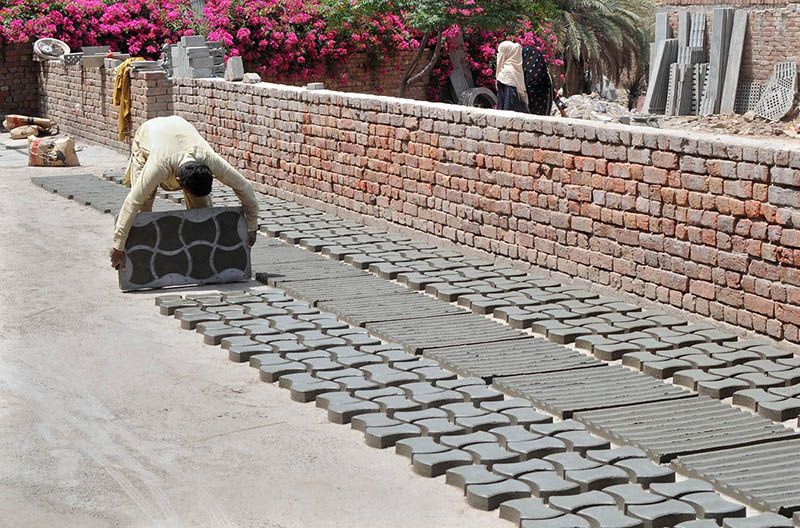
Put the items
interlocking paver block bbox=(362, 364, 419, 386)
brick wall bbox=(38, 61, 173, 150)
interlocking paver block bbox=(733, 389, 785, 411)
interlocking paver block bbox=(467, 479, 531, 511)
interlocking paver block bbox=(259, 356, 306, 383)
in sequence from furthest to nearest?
brick wall bbox=(38, 61, 173, 150)
interlocking paver block bbox=(259, 356, 306, 383)
interlocking paver block bbox=(362, 364, 419, 386)
interlocking paver block bbox=(733, 389, 785, 411)
interlocking paver block bbox=(467, 479, 531, 511)

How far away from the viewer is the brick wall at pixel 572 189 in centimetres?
771

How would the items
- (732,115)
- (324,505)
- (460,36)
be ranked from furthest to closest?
(732,115) < (460,36) < (324,505)

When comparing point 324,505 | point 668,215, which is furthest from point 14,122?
point 324,505

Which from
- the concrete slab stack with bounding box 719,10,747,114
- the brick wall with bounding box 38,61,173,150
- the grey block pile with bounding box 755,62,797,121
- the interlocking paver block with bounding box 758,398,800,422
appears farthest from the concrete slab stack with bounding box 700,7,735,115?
the interlocking paver block with bounding box 758,398,800,422

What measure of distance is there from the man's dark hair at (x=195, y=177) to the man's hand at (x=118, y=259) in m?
0.77

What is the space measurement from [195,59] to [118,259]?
6951 millimetres

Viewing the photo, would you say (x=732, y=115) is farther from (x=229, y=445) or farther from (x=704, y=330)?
(x=229, y=445)

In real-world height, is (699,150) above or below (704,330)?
above

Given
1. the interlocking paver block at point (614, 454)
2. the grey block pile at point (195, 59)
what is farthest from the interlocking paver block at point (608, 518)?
the grey block pile at point (195, 59)

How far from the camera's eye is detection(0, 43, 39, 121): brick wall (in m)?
22.5

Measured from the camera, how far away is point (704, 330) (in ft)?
26.1

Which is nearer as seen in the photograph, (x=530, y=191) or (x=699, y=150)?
(x=699, y=150)

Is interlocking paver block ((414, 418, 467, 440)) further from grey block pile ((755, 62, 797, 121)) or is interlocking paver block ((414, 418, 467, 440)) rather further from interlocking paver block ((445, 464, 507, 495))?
grey block pile ((755, 62, 797, 121))

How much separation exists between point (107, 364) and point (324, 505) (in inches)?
106
